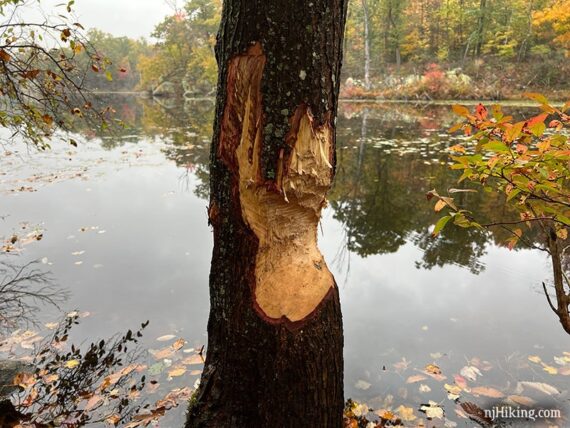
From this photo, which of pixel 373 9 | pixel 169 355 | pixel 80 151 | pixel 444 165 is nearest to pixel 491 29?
pixel 373 9

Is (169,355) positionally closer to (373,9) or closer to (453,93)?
(453,93)

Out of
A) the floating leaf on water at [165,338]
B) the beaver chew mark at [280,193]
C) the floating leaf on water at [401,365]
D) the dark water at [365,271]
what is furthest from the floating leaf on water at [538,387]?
the floating leaf on water at [165,338]

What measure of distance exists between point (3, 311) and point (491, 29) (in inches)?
1445

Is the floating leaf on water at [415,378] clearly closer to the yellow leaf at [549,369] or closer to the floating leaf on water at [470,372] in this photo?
the floating leaf on water at [470,372]

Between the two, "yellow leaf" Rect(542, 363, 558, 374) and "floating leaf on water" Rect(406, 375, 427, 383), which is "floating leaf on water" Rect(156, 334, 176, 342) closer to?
"floating leaf on water" Rect(406, 375, 427, 383)

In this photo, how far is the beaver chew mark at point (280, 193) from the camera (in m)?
1.39

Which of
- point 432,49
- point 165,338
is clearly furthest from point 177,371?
point 432,49

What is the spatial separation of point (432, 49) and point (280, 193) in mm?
37483

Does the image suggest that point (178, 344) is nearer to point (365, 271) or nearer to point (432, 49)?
point (365, 271)

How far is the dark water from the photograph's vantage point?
2.94m

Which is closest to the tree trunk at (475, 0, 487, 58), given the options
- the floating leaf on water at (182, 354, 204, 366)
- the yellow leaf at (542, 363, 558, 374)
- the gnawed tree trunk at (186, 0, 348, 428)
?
the yellow leaf at (542, 363, 558, 374)

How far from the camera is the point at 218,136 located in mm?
1502

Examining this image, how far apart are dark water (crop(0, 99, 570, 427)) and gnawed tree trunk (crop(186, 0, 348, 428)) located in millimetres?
1213

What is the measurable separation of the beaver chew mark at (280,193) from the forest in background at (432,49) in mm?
22966
